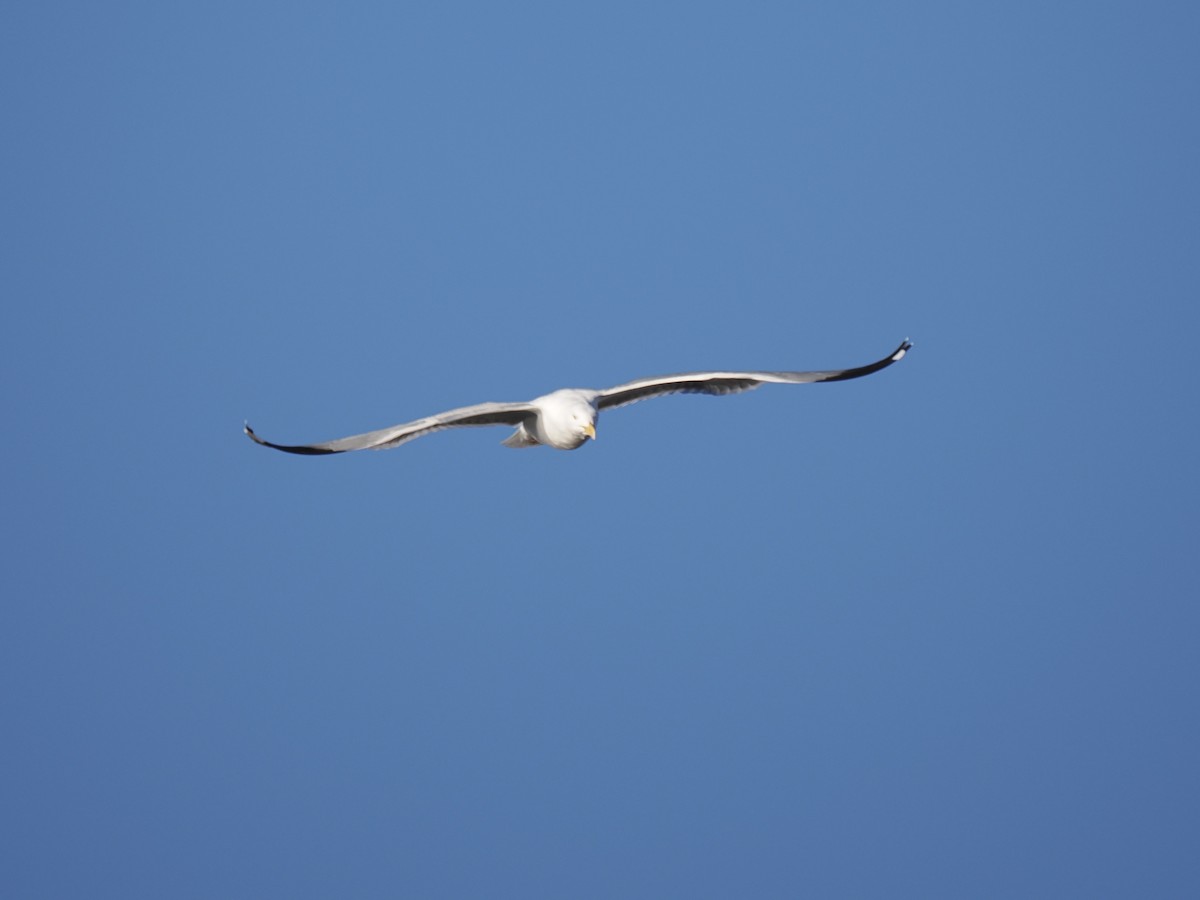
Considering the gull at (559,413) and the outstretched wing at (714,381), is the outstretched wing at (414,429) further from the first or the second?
the outstretched wing at (714,381)

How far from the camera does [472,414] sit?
17.3 metres

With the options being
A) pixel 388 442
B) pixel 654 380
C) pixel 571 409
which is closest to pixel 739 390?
pixel 654 380

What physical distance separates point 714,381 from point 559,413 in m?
2.52

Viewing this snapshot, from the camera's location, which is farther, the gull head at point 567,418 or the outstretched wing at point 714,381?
the outstretched wing at point 714,381

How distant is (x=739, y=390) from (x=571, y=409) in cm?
266

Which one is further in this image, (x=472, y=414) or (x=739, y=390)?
(x=739, y=390)

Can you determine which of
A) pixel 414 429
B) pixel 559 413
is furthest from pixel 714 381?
pixel 414 429

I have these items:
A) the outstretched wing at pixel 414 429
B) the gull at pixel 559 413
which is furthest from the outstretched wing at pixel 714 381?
the outstretched wing at pixel 414 429

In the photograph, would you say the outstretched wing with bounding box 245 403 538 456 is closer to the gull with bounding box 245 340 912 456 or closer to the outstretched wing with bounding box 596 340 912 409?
the gull with bounding box 245 340 912 456

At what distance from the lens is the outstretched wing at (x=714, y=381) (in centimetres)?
1812

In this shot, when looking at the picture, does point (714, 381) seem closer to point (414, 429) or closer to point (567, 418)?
point (567, 418)

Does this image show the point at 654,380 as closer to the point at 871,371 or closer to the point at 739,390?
the point at 739,390

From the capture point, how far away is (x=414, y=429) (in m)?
17.2

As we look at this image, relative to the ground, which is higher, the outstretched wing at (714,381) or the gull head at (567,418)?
→ the outstretched wing at (714,381)
